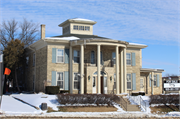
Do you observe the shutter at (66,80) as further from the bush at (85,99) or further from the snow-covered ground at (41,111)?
the bush at (85,99)

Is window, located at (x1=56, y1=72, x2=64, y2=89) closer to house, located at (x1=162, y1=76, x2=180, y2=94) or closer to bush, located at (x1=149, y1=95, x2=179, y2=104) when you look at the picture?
bush, located at (x1=149, y1=95, x2=179, y2=104)

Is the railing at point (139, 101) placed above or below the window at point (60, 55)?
below

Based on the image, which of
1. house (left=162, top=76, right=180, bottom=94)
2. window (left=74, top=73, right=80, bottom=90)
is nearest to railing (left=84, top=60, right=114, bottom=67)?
window (left=74, top=73, right=80, bottom=90)

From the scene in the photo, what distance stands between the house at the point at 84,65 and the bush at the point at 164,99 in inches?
190

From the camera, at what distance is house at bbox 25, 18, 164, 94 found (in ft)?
93.2

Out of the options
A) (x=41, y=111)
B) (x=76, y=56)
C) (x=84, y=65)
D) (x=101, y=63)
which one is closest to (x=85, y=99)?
(x=41, y=111)

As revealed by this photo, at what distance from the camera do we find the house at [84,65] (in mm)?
28406

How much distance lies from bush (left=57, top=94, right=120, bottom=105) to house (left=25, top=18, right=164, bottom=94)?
4154mm

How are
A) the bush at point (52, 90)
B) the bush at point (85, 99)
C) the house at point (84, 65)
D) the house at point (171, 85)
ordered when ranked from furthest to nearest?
the house at point (171, 85) → the house at point (84, 65) → the bush at point (52, 90) → the bush at point (85, 99)

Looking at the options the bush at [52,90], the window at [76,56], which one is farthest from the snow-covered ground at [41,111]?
the window at [76,56]

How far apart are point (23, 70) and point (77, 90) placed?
11674mm

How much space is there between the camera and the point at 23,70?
37250mm

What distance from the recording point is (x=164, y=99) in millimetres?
25062

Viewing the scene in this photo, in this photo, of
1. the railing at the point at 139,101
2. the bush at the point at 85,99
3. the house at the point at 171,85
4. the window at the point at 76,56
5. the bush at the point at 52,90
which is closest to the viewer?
the bush at the point at 85,99
